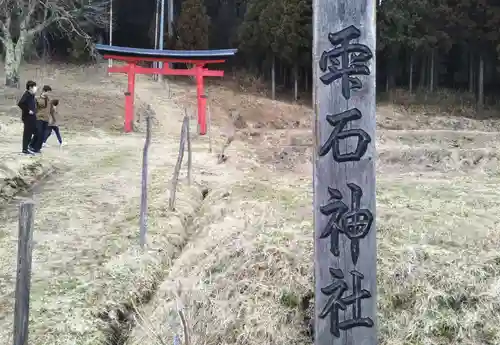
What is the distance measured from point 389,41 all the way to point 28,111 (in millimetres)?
17075

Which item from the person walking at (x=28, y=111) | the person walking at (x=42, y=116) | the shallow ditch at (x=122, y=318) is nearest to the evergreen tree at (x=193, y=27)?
the person walking at (x=42, y=116)

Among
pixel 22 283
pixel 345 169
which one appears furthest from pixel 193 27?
pixel 345 169

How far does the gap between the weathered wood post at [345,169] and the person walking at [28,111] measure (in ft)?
24.0

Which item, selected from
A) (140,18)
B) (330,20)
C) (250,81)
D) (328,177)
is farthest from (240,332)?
(140,18)

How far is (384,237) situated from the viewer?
15.2 ft

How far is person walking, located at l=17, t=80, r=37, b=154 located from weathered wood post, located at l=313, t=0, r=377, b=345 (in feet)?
24.0

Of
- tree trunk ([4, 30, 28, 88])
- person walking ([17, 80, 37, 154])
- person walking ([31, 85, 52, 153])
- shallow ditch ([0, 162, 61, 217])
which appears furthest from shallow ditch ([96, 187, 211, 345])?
tree trunk ([4, 30, 28, 88])

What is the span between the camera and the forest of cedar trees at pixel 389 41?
22.4m

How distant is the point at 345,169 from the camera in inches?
125

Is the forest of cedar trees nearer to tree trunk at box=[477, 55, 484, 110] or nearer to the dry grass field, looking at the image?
tree trunk at box=[477, 55, 484, 110]

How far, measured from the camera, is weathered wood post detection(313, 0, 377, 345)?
3145 mm

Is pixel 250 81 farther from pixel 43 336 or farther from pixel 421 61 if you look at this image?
pixel 43 336

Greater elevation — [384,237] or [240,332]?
[384,237]

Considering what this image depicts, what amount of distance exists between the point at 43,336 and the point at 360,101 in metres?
2.93
